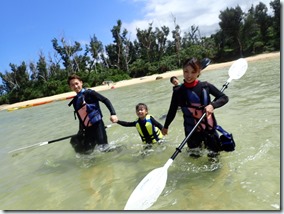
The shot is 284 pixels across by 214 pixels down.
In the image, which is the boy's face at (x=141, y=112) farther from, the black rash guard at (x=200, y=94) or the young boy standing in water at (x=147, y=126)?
the black rash guard at (x=200, y=94)

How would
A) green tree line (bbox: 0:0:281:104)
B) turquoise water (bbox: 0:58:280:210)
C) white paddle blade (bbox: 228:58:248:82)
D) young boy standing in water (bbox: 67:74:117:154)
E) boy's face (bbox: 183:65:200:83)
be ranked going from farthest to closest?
green tree line (bbox: 0:0:281:104), young boy standing in water (bbox: 67:74:117:154), white paddle blade (bbox: 228:58:248:82), boy's face (bbox: 183:65:200:83), turquoise water (bbox: 0:58:280:210)

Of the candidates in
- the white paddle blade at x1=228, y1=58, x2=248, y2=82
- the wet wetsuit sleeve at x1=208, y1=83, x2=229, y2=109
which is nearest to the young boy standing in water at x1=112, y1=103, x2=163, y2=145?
the white paddle blade at x1=228, y1=58, x2=248, y2=82

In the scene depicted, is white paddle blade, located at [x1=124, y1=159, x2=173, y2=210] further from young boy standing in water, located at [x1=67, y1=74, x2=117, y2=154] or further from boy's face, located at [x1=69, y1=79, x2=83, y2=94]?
boy's face, located at [x1=69, y1=79, x2=83, y2=94]

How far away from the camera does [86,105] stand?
15.4ft

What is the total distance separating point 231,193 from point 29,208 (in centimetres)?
241

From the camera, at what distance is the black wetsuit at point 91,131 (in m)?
4.73

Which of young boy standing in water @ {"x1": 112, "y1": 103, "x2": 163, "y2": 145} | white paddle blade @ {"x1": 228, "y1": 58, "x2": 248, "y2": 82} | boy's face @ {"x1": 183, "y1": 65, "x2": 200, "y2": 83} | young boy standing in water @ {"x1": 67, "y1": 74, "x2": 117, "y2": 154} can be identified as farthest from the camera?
young boy standing in water @ {"x1": 112, "y1": 103, "x2": 163, "y2": 145}

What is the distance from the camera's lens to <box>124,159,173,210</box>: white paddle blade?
271 centimetres

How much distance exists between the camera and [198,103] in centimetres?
337

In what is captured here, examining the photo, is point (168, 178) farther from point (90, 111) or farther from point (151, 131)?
point (90, 111)

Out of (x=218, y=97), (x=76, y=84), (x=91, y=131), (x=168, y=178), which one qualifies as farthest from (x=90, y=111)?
(x=218, y=97)

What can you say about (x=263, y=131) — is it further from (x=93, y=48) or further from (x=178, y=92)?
(x=93, y=48)

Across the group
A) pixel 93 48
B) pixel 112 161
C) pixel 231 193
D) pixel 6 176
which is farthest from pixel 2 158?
pixel 93 48

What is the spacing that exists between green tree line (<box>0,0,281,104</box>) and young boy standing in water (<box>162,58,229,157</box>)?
34057 mm
